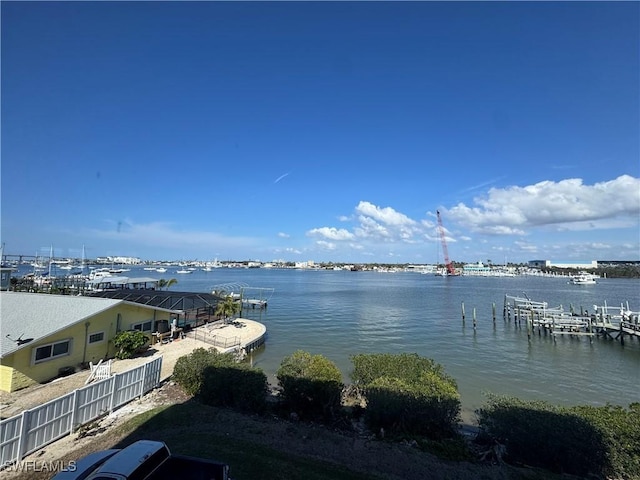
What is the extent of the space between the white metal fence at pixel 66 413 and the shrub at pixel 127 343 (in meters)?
7.12

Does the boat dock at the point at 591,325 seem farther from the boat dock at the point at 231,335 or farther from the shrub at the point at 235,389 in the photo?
the shrub at the point at 235,389

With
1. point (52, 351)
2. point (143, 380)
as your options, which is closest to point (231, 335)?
point (52, 351)

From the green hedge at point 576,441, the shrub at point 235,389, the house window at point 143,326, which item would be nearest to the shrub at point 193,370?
the shrub at point 235,389

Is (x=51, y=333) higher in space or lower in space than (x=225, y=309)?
higher

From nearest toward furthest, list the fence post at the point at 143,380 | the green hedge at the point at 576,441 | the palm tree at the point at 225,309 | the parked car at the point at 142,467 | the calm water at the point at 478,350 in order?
the parked car at the point at 142,467 < the green hedge at the point at 576,441 < the fence post at the point at 143,380 < the calm water at the point at 478,350 < the palm tree at the point at 225,309

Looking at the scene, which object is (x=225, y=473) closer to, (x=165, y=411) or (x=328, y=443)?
(x=328, y=443)

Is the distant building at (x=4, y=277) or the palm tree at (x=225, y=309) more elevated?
the distant building at (x=4, y=277)

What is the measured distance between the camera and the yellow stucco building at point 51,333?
14.0 metres

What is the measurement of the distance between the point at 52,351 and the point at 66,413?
828cm

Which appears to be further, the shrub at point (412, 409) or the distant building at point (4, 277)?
the distant building at point (4, 277)

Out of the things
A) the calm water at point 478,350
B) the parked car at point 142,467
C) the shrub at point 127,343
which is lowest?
the calm water at point 478,350

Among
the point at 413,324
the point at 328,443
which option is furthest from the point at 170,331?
the point at 413,324

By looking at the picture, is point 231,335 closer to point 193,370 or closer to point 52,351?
Result: point 52,351

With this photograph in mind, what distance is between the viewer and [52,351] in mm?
15703
